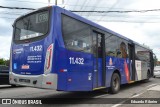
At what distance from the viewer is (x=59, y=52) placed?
Result: 27.7 ft

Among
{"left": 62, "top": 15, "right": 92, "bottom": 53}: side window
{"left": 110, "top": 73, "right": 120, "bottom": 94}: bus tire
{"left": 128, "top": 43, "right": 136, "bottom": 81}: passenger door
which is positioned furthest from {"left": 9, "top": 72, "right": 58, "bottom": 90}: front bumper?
{"left": 128, "top": 43, "right": 136, "bottom": 81}: passenger door

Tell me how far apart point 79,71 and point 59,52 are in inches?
52.5

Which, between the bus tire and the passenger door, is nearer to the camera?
the bus tire

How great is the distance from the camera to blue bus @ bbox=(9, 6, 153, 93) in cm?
841

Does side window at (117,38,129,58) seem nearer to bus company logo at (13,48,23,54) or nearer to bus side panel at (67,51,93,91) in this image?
bus side panel at (67,51,93,91)

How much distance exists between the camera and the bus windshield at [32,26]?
29.3 ft

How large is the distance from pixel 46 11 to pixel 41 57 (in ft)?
5.49

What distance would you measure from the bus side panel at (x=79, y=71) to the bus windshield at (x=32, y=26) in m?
1.31

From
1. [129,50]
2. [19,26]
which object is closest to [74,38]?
[19,26]

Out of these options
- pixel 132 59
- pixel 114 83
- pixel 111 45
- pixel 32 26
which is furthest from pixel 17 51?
pixel 132 59

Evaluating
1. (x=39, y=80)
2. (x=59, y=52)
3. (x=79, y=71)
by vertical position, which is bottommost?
(x=39, y=80)

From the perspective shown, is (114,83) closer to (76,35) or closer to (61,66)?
(76,35)

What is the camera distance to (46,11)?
9008 millimetres

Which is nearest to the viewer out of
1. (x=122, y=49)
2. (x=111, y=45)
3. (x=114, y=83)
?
(x=111, y=45)
